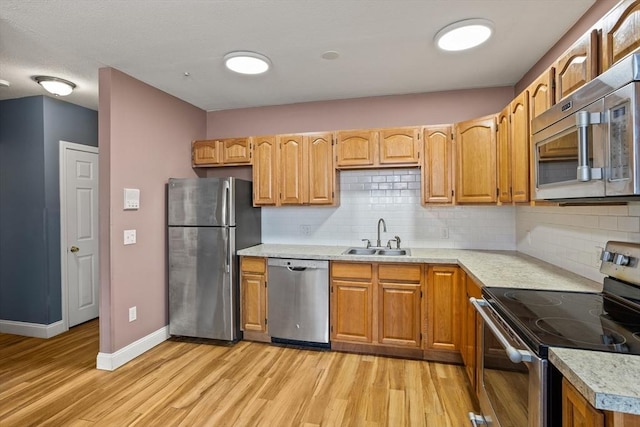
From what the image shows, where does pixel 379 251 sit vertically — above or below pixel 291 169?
below

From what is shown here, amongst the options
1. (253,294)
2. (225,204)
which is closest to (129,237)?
(225,204)

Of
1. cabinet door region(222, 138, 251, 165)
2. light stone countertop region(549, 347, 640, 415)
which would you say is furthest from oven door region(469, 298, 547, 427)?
cabinet door region(222, 138, 251, 165)

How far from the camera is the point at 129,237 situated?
114 inches

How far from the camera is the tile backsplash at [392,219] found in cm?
327

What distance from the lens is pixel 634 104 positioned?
1.06m

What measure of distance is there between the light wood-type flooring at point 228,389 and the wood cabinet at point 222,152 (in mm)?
1928

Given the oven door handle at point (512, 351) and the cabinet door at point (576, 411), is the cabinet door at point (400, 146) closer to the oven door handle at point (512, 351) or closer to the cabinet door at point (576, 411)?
the oven door handle at point (512, 351)

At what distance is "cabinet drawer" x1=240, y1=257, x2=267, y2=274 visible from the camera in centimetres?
321

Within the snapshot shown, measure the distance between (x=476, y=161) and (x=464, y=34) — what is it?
105 cm

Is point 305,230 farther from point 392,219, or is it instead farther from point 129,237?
point 129,237

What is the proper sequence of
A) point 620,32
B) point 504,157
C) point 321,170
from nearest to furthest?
point 620,32
point 504,157
point 321,170

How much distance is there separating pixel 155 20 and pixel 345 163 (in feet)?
6.28

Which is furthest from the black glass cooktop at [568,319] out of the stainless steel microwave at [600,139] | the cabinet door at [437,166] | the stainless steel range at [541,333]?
the cabinet door at [437,166]

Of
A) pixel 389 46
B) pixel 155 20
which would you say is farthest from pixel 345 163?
pixel 155 20
